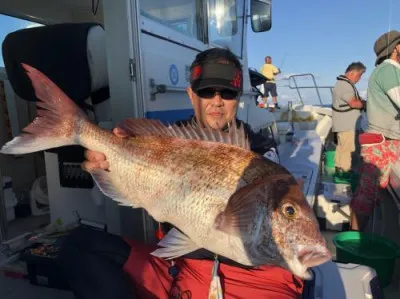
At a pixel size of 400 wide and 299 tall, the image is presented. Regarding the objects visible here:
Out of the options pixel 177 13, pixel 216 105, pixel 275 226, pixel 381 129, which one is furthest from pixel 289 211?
pixel 381 129

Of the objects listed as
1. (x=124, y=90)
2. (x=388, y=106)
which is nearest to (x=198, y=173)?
(x=124, y=90)

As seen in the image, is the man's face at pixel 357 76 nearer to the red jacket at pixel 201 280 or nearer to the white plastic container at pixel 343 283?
the white plastic container at pixel 343 283

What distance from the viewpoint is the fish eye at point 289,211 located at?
3.97ft

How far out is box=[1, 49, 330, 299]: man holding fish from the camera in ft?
3.99

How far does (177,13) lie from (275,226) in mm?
2629

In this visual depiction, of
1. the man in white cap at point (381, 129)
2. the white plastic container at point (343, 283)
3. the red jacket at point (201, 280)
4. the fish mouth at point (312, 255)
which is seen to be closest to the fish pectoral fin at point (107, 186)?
the red jacket at point (201, 280)

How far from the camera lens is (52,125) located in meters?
Answer: 1.74

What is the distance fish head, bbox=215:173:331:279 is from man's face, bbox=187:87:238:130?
737mm

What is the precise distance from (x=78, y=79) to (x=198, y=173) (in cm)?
134

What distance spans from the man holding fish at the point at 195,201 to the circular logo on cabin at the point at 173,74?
0.95 m

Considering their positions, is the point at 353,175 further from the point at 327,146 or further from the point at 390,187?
the point at 327,146

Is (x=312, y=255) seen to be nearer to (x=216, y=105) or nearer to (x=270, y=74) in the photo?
(x=216, y=105)

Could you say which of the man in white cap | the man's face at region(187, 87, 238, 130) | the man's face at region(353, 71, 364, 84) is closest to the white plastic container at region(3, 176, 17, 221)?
the man's face at region(187, 87, 238, 130)

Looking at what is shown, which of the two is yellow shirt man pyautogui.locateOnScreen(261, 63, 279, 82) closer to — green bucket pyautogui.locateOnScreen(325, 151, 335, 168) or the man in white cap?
green bucket pyautogui.locateOnScreen(325, 151, 335, 168)
